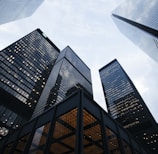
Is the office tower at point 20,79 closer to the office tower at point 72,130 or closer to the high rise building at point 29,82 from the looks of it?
the high rise building at point 29,82

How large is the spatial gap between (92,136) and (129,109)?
424ft

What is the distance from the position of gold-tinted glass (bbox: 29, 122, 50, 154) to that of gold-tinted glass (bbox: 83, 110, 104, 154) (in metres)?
3.61

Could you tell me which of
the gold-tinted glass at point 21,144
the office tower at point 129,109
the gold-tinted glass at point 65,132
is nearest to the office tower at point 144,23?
the office tower at point 129,109

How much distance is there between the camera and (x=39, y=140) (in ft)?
47.5

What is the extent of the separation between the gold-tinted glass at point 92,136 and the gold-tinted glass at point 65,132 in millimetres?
1145

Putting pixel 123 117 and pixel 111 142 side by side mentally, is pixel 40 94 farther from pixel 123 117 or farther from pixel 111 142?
pixel 111 142

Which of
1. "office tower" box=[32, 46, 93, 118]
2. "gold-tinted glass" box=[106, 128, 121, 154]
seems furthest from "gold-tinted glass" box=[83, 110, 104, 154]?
"office tower" box=[32, 46, 93, 118]

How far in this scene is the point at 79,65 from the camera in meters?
159

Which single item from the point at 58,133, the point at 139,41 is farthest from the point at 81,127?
the point at 139,41

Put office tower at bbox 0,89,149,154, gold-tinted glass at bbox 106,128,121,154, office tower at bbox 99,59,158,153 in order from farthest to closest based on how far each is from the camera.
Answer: office tower at bbox 99,59,158,153, gold-tinted glass at bbox 106,128,121,154, office tower at bbox 0,89,149,154

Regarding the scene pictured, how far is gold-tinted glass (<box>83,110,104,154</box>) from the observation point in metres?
13.7

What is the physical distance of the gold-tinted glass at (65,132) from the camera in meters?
13.2

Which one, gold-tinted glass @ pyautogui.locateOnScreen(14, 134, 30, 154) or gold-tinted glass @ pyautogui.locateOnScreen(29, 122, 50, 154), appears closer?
gold-tinted glass @ pyautogui.locateOnScreen(29, 122, 50, 154)

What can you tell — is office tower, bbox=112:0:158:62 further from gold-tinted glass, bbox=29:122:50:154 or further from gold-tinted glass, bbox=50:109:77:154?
gold-tinted glass, bbox=29:122:50:154
